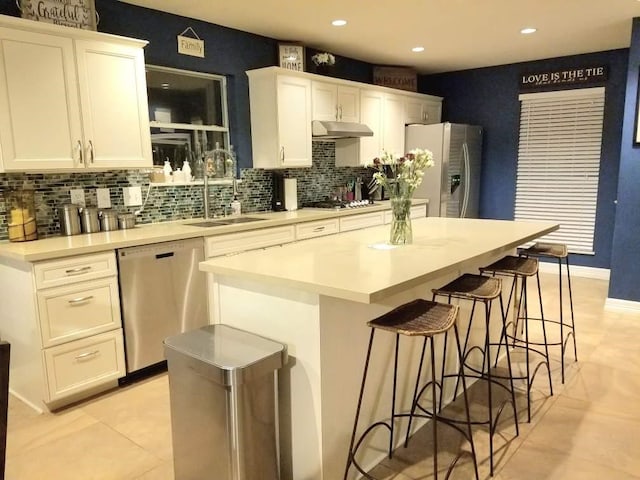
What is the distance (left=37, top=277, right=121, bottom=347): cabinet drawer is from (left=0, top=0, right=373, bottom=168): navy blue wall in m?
1.74

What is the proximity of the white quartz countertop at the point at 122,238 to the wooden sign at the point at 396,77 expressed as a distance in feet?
7.61

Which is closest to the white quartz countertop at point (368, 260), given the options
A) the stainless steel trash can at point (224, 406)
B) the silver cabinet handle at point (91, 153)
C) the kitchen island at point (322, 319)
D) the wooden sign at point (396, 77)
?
the kitchen island at point (322, 319)

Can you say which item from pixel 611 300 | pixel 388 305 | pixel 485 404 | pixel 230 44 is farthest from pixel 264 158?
pixel 611 300

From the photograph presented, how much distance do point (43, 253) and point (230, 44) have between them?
2473 millimetres

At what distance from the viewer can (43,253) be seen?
8.16 feet

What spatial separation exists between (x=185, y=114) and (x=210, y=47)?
23.4 inches

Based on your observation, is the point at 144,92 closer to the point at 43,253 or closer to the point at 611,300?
the point at 43,253

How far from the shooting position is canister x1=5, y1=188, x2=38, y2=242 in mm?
2844

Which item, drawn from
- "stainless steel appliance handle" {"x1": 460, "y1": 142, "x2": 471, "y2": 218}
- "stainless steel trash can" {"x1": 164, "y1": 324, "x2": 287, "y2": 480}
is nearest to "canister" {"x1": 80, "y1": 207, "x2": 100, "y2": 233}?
"stainless steel trash can" {"x1": 164, "y1": 324, "x2": 287, "y2": 480}

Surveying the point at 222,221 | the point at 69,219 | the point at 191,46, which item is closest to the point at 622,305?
the point at 222,221

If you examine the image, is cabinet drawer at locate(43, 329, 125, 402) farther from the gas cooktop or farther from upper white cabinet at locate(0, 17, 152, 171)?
the gas cooktop

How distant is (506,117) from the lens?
5.86 metres

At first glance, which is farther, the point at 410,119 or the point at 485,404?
the point at 410,119

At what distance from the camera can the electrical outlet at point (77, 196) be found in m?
3.19
